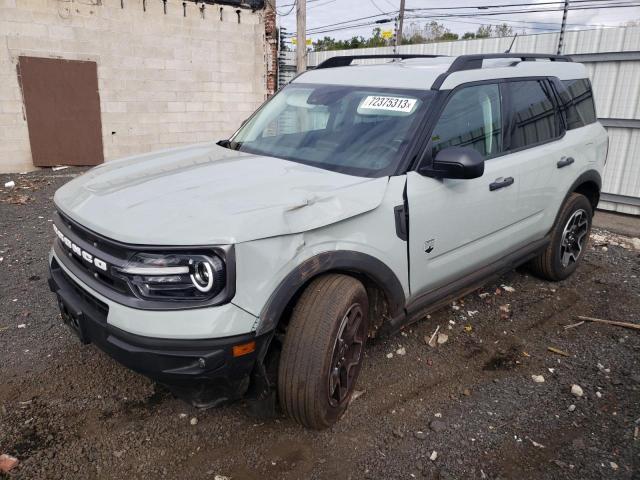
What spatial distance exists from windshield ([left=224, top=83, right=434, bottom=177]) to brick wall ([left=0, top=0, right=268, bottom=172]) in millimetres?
7773

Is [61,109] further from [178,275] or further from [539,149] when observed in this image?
[178,275]

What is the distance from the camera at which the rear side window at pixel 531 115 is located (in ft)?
12.5

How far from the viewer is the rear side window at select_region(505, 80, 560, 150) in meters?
3.80

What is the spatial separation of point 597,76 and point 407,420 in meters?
6.87

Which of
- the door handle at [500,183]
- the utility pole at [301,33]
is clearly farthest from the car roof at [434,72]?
the utility pole at [301,33]

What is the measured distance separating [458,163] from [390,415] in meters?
1.48

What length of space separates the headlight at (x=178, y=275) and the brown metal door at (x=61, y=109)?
9.11 m

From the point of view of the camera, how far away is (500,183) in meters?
3.53

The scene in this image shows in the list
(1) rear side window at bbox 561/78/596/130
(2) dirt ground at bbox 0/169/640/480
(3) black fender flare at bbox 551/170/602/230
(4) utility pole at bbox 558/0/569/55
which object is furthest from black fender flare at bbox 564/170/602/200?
(4) utility pole at bbox 558/0/569/55

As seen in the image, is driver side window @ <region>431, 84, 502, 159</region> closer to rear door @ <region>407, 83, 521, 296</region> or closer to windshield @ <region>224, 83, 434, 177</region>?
rear door @ <region>407, 83, 521, 296</region>

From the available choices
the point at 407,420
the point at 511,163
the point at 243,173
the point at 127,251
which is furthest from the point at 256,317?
the point at 511,163

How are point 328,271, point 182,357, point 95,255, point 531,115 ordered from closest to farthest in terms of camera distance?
point 182,357 < point 95,255 < point 328,271 < point 531,115


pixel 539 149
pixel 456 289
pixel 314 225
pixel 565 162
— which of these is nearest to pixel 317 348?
pixel 314 225

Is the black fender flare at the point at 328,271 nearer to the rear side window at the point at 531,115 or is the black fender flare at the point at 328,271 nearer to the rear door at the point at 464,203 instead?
the rear door at the point at 464,203
